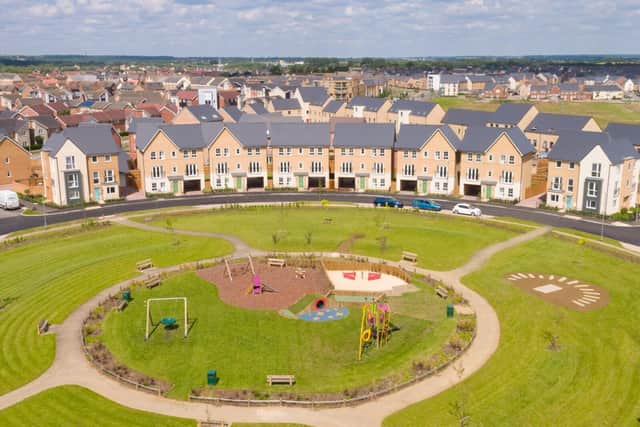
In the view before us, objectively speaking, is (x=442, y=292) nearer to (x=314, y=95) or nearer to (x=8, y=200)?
(x=8, y=200)

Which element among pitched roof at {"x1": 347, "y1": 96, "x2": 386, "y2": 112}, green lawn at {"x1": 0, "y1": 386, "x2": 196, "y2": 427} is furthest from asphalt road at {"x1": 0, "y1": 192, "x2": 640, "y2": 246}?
pitched roof at {"x1": 347, "y1": 96, "x2": 386, "y2": 112}

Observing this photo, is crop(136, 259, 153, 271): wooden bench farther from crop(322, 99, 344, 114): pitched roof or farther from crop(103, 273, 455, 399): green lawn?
crop(322, 99, 344, 114): pitched roof

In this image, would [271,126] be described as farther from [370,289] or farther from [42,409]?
[42,409]

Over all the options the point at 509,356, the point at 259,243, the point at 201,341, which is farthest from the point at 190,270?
the point at 509,356

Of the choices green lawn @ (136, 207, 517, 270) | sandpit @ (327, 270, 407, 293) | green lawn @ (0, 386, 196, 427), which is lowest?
green lawn @ (0, 386, 196, 427)

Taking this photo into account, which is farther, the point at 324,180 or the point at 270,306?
the point at 324,180

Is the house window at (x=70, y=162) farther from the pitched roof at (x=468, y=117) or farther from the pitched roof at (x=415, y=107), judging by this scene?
the pitched roof at (x=415, y=107)

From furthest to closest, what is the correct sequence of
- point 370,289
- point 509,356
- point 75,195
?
1. point 75,195
2. point 370,289
3. point 509,356
